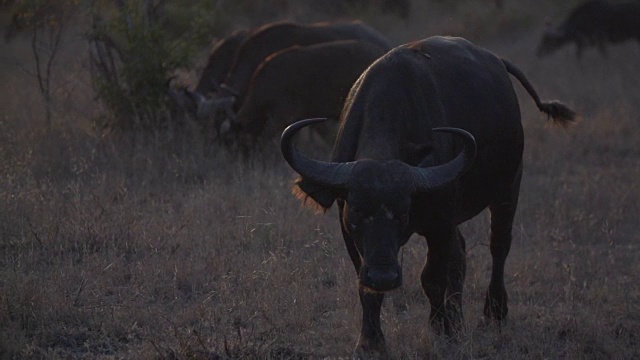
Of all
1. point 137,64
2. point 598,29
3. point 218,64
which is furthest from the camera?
point 598,29

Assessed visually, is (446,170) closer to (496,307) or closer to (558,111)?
(496,307)

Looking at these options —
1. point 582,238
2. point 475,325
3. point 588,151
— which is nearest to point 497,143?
point 475,325

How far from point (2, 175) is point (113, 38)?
12.1ft

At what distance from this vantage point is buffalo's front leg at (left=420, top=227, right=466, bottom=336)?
5.04 metres

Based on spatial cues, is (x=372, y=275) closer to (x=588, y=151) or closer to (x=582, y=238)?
(x=582, y=238)

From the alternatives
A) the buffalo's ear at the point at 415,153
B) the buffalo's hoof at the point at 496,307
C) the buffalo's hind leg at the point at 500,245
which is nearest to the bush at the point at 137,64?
the buffalo's hind leg at the point at 500,245

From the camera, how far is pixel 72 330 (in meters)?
5.15

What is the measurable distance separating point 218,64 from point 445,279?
27.7ft

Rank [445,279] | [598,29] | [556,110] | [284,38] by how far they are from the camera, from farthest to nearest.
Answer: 1. [598,29]
2. [284,38]
3. [556,110]
4. [445,279]

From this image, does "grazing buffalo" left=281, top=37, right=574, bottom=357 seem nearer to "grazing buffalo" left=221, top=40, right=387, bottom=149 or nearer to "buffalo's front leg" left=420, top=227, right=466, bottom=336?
"buffalo's front leg" left=420, top=227, right=466, bottom=336

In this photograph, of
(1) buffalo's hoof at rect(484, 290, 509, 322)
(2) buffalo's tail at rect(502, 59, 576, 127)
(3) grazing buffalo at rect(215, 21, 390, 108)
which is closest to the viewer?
(1) buffalo's hoof at rect(484, 290, 509, 322)

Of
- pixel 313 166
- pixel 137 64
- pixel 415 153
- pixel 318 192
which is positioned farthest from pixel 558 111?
pixel 137 64

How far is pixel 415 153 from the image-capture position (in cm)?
472

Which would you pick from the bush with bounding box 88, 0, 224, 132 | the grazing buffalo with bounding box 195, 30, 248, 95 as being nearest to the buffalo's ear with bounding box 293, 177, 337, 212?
the bush with bounding box 88, 0, 224, 132
